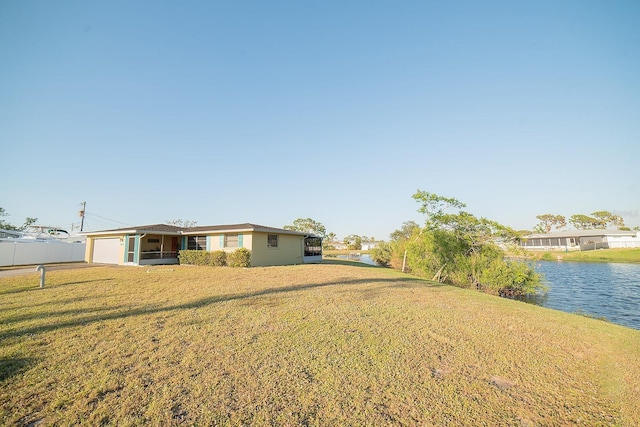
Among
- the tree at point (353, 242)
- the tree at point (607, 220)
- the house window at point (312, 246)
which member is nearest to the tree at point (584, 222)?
the tree at point (607, 220)

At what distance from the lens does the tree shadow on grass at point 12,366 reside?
146 inches

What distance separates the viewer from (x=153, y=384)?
351 cm

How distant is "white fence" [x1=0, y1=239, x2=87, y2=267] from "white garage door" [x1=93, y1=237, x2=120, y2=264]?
3.35 metres

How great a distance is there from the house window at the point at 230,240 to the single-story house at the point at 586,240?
128ft

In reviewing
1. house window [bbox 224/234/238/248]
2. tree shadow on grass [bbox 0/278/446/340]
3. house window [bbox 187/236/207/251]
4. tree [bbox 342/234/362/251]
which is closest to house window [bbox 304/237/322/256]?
house window [bbox 224/234/238/248]

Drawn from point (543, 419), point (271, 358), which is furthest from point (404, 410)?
point (271, 358)

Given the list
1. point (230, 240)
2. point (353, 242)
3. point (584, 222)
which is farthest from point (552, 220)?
point (230, 240)

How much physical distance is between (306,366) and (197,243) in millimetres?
19963

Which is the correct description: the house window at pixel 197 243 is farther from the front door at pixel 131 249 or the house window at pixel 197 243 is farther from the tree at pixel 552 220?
the tree at pixel 552 220

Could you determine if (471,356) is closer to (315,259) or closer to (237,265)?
(237,265)

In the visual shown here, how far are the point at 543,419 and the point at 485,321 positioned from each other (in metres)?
4.16

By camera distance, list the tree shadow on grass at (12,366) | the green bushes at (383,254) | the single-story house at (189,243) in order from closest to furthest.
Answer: the tree shadow on grass at (12,366), the single-story house at (189,243), the green bushes at (383,254)

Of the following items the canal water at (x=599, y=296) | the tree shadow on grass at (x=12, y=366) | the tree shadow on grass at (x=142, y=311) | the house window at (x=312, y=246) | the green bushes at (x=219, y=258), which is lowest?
the canal water at (x=599, y=296)

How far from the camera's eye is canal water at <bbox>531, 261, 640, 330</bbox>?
11.5m
